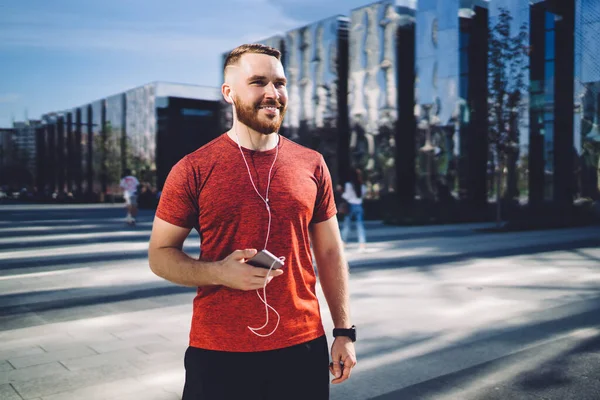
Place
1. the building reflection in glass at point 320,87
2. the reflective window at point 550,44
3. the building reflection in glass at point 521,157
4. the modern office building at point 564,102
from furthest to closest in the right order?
the building reflection in glass at point 320,87
the reflective window at point 550,44
the building reflection in glass at point 521,157
the modern office building at point 564,102

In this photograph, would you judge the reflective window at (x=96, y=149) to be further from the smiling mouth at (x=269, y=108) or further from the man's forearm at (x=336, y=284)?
the smiling mouth at (x=269, y=108)

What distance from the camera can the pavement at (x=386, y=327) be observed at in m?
4.29

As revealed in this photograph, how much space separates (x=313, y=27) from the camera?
32.1 meters

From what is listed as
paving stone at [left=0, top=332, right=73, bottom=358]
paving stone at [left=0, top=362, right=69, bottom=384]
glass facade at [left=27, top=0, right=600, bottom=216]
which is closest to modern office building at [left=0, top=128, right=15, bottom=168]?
glass facade at [left=27, top=0, right=600, bottom=216]

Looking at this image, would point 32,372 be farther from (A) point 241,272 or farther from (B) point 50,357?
(A) point 241,272

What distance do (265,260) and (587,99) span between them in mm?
25059

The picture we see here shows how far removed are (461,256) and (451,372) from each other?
7.35 meters

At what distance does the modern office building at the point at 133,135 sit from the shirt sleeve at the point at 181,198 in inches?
1532

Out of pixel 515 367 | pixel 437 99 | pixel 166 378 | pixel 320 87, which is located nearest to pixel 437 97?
pixel 437 99

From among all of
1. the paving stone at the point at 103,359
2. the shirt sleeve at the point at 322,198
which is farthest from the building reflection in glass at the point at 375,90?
the shirt sleeve at the point at 322,198

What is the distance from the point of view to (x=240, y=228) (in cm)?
194

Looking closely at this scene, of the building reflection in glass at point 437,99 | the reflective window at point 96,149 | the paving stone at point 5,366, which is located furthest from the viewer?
the reflective window at point 96,149

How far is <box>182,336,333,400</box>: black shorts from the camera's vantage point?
6.35 feet

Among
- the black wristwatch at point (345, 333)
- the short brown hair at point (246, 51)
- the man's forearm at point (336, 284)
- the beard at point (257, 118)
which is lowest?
the black wristwatch at point (345, 333)
